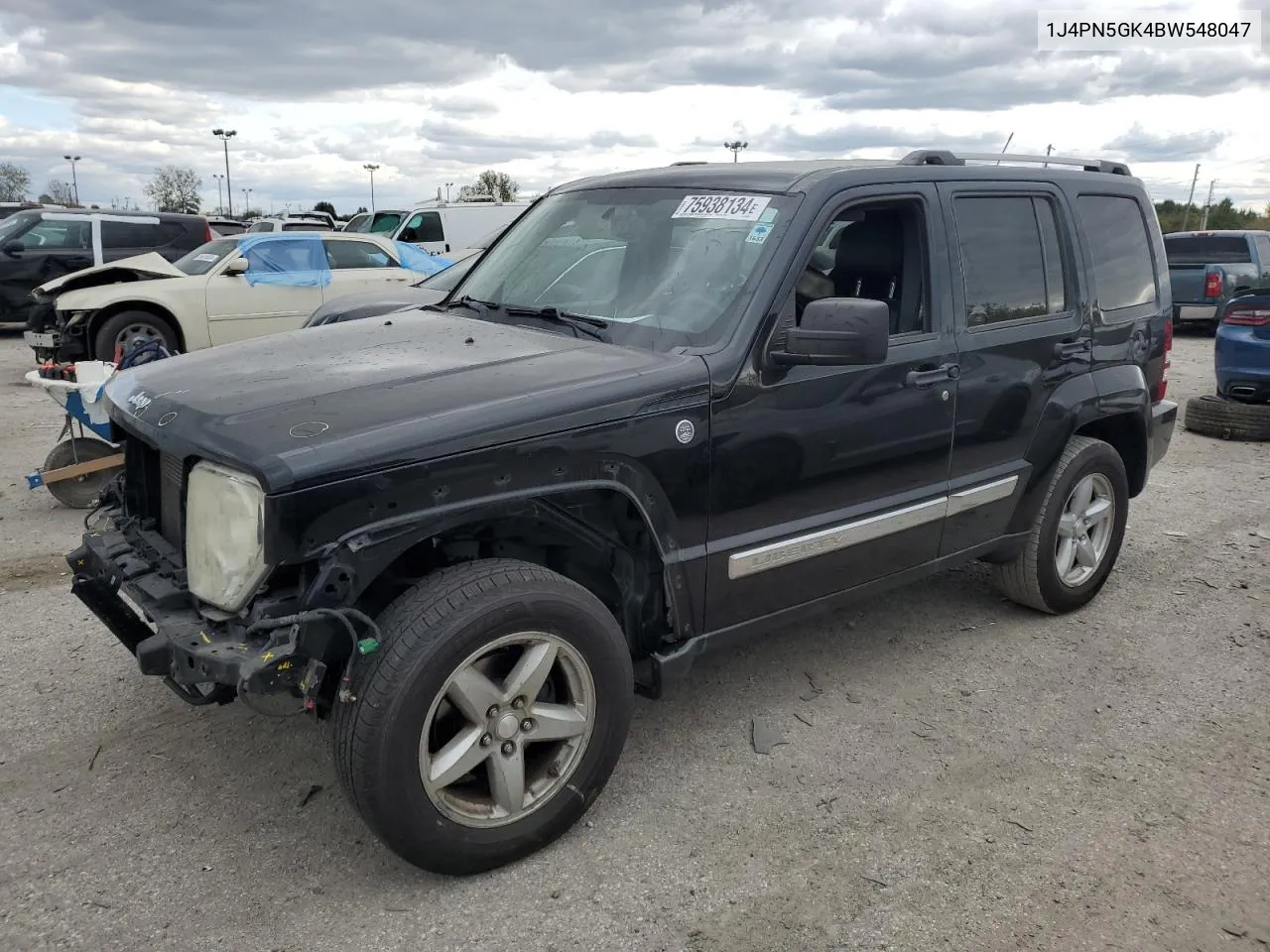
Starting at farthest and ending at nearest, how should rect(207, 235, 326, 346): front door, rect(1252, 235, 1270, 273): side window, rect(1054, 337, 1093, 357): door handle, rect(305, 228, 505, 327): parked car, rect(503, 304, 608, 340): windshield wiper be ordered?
rect(1252, 235, 1270, 273): side window → rect(207, 235, 326, 346): front door → rect(305, 228, 505, 327): parked car → rect(1054, 337, 1093, 357): door handle → rect(503, 304, 608, 340): windshield wiper

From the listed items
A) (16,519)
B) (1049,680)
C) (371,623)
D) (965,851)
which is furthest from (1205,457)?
(16,519)

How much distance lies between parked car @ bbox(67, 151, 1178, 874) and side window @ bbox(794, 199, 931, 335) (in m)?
0.01

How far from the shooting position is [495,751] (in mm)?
2834

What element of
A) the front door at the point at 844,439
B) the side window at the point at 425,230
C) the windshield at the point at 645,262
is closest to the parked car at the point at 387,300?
the windshield at the point at 645,262

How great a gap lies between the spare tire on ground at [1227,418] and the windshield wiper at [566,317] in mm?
7364

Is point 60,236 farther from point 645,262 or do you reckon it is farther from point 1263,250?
point 1263,250

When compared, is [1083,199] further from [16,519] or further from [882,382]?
[16,519]

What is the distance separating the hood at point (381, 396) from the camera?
8.39 ft

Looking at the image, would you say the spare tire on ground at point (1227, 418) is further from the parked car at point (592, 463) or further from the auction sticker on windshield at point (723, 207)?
the auction sticker on windshield at point (723, 207)

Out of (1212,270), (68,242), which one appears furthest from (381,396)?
(1212,270)

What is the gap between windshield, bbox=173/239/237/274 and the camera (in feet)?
38.4

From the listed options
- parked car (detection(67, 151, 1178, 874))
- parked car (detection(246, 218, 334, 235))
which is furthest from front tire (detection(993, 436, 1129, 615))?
parked car (detection(246, 218, 334, 235))

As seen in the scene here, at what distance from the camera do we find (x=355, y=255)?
12445mm

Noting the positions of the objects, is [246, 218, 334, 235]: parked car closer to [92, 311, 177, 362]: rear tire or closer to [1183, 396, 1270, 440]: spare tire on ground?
[92, 311, 177, 362]: rear tire
